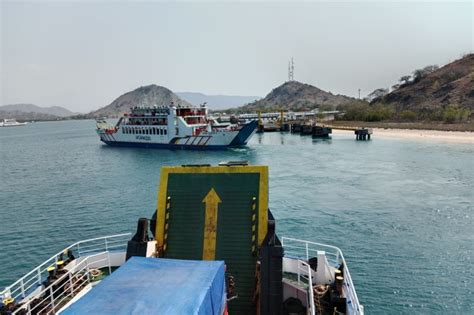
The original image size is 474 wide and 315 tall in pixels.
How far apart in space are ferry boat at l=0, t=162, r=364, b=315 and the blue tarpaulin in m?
0.04

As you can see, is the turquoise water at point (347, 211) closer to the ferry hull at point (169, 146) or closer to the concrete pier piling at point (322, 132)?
the ferry hull at point (169, 146)

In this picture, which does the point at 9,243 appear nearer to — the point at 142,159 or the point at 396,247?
the point at 396,247

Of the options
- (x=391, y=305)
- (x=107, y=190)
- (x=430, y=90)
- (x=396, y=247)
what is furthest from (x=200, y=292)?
(x=430, y=90)

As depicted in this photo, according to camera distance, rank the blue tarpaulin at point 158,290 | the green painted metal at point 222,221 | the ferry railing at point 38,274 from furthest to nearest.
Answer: the green painted metal at point 222,221
the ferry railing at point 38,274
the blue tarpaulin at point 158,290

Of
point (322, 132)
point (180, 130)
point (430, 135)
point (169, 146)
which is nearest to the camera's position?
point (180, 130)

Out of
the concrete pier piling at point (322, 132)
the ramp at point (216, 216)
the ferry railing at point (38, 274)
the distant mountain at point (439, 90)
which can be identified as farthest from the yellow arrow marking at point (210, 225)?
the distant mountain at point (439, 90)

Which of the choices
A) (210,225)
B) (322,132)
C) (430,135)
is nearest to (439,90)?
(430,135)

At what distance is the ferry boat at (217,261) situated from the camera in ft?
24.9

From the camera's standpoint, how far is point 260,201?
37.1 ft

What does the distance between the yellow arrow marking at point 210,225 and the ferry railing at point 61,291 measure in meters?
3.57

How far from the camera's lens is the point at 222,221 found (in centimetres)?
1135

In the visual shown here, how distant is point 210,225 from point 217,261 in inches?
149

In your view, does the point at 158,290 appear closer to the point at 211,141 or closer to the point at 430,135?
the point at 211,141

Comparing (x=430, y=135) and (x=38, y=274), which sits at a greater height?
(x=430, y=135)
